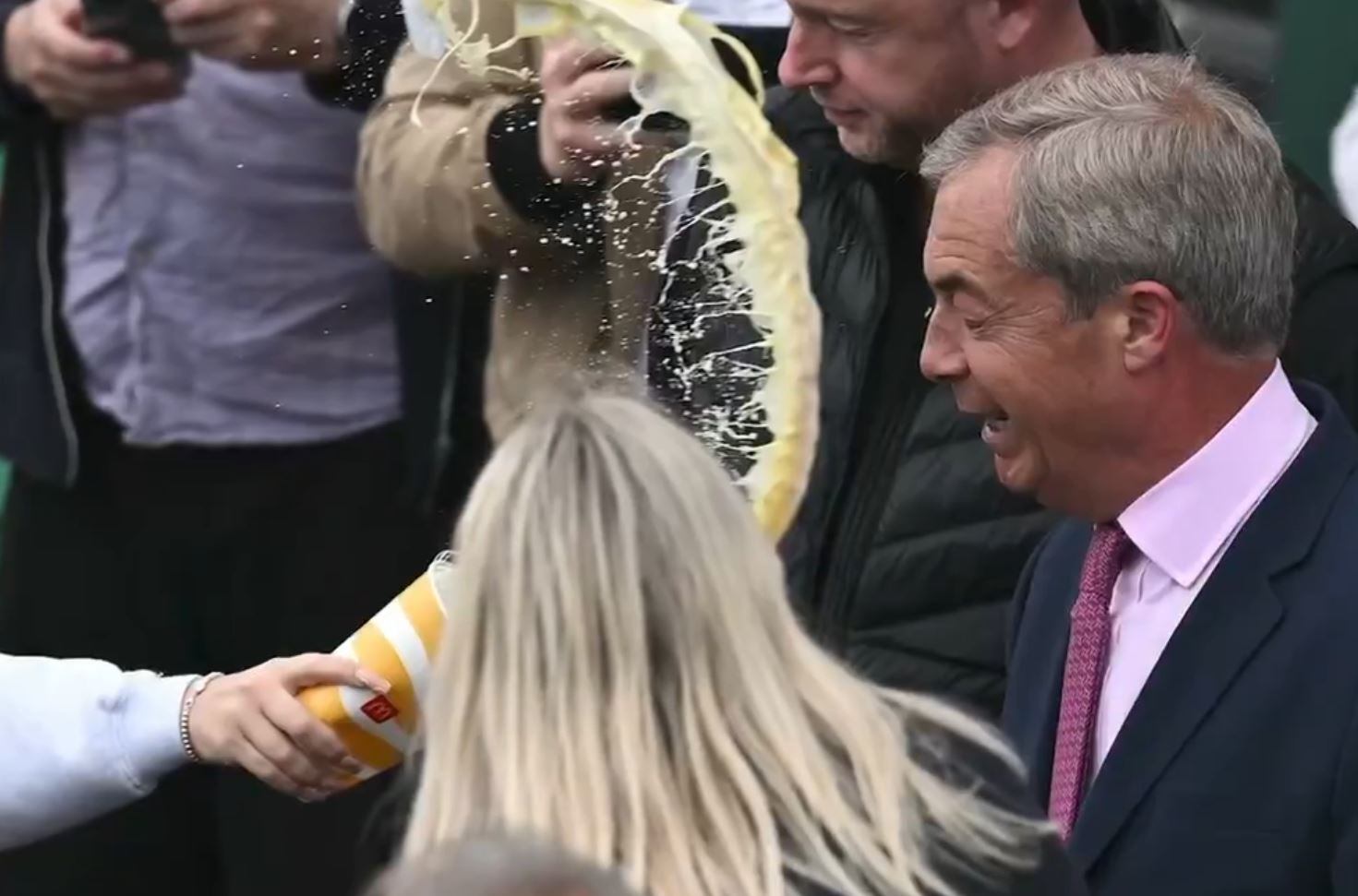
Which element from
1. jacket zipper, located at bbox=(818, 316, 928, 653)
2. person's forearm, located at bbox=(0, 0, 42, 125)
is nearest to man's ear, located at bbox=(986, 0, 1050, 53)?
jacket zipper, located at bbox=(818, 316, 928, 653)

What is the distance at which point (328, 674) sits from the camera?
2.01m

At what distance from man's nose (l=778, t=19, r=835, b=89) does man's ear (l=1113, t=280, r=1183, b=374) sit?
54cm

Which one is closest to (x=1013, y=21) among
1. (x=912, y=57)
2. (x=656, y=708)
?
(x=912, y=57)

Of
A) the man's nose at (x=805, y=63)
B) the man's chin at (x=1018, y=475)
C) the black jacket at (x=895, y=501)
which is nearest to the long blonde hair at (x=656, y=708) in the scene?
the man's chin at (x=1018, y=475)

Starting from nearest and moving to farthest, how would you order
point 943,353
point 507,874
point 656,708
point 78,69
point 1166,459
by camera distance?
point 507,874
point 656,708
point 1166,459
point 943,353
point 78,69

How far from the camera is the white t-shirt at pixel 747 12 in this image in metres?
2.74

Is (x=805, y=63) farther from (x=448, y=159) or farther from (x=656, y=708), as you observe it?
(x=656, y=708)

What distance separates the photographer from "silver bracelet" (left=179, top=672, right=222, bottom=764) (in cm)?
205

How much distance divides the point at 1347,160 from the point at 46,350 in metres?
1.46

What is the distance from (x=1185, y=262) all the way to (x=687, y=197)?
595 millimetres

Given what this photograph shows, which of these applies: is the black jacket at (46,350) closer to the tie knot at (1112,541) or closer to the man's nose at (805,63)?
the man's nose at (805,63)

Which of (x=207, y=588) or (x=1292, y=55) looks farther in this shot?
(x=1292, y=55)

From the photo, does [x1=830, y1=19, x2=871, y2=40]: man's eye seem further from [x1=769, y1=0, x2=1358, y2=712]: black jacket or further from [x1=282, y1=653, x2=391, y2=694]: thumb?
[x1=282, y1=653, x2=391, y2=694]: thumb

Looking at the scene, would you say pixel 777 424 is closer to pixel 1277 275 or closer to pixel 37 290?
pixel 1277 275
